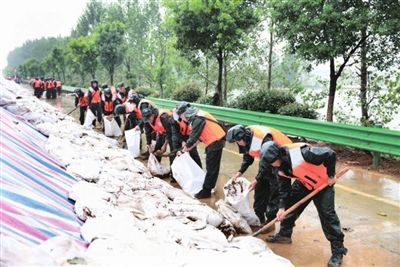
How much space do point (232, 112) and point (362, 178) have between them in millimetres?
4211

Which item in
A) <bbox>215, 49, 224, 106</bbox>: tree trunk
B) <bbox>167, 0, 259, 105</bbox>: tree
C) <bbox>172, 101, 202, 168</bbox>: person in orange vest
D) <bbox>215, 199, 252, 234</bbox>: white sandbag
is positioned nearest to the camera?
<bbox>215, 199, 252, 234</bbox>: white sandbag

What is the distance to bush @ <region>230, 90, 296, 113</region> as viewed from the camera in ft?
32.1

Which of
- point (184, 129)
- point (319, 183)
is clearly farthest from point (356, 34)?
point (319, 183)

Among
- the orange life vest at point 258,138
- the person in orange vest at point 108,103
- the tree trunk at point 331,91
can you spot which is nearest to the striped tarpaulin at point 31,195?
the orange life vest at point 258,138

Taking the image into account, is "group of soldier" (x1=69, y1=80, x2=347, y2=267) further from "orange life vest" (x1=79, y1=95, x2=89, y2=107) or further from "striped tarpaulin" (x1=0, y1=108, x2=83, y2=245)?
"orange life vest" (x1=79, y1=95, x2=89, y2=107)

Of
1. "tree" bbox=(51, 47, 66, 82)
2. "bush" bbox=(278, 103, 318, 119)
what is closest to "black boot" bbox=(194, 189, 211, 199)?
"bush" bbox=(278, 103, 318, 119)

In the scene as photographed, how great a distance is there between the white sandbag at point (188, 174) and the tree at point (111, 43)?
2139 cm

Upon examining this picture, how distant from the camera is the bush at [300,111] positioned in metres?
9.02

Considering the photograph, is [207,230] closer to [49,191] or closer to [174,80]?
[49,191]

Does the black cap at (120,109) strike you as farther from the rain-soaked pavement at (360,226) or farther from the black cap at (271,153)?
the black cap at (271,153)

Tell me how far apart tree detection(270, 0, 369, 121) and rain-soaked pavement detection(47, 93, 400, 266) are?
2.58 metres

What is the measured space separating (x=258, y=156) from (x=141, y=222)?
1671 millimetres

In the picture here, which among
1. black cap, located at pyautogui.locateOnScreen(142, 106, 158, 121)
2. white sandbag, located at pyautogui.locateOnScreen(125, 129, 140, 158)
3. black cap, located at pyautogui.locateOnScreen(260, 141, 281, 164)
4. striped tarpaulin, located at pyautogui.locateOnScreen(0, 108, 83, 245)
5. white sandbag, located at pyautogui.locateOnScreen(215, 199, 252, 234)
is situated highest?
black cap, located at pyautogui.locateOnScreen(142, 106, 158, 121)

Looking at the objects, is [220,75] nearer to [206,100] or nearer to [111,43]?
[206,100]
